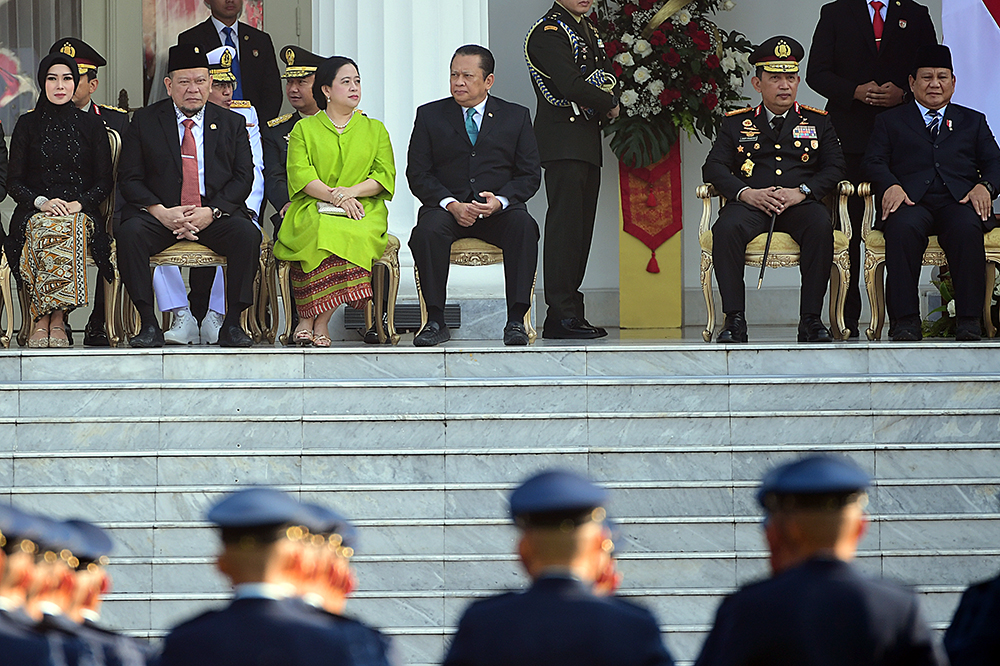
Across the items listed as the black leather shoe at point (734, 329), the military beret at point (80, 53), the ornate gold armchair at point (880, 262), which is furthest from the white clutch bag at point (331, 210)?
the ornate gold armchair at point (880, 262)

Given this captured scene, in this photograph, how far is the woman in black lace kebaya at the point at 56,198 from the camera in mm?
6531

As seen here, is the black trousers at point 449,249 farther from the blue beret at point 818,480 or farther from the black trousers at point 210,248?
the blue beret at point 818,480

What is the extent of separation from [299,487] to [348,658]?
301 cm

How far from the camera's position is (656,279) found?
9508 millimetres

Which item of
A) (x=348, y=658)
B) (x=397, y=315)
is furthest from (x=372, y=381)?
(x=348, y=658)

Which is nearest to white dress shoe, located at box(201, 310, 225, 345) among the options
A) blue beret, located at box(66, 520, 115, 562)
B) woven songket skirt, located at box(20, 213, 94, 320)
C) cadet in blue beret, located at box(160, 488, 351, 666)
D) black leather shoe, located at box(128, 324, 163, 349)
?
woven songket skirt, located at box(20, 213, 94, 320)

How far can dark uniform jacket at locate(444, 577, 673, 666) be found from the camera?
221 cm

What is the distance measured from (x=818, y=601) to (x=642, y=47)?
6910 millimetres

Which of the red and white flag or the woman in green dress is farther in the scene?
the red and white flag

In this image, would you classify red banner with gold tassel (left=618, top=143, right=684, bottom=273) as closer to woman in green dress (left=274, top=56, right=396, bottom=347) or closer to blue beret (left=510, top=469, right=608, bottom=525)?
woman in green dress (left=274, top=56, right=396, bottom=347)

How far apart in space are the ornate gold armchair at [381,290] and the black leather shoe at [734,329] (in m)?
1.66

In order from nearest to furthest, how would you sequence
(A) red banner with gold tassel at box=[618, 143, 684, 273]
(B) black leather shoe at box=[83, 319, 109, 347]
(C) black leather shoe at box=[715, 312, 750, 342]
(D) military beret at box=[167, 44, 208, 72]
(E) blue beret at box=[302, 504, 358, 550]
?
(E) blue beret at box=[302, 504, 358, 550] < (C) black leather shoe at box=[715, 312, 750, 342] < (D) military beret at box=[167, 44, 208, 72] < (B) black leather shoe at box=[83, 319, 109, 347] < (A) red banner with gold tassel at box=[618, 143, 684, 273]

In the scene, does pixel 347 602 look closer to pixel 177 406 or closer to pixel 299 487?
pixel 299 487

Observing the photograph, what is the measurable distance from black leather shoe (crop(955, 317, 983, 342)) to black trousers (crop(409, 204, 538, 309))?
2.05 m
